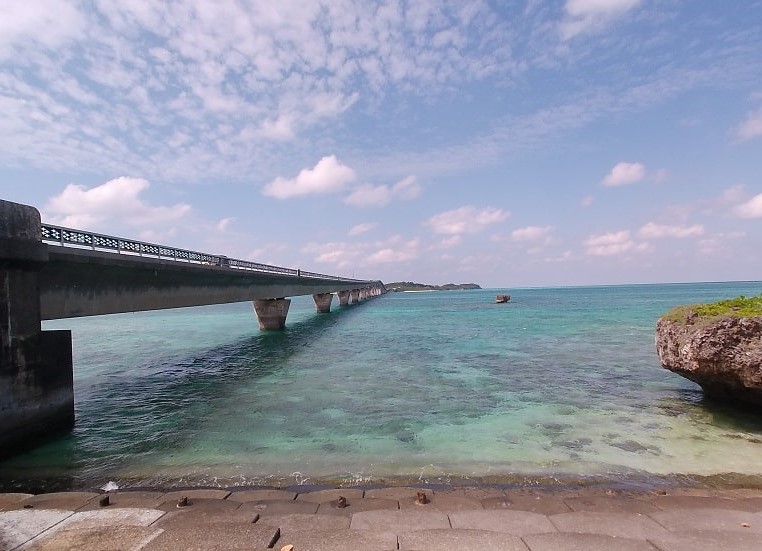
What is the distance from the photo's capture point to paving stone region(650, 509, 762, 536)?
591cm

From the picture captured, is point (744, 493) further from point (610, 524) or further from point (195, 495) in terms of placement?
point (195, 495)

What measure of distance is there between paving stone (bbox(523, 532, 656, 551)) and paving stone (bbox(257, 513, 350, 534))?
269cm

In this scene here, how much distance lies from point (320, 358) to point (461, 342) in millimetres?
12969

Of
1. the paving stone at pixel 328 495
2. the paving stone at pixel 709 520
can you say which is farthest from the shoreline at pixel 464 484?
the paving stone at pixel 709 520

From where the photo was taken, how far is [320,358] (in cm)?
2794

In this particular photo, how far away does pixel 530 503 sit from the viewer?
7.06 metres

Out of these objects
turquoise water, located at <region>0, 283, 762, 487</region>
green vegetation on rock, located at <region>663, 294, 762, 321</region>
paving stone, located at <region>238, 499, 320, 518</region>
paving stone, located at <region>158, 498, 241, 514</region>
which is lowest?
turquoise water, located at <region>0, 283, 762, 487</region>

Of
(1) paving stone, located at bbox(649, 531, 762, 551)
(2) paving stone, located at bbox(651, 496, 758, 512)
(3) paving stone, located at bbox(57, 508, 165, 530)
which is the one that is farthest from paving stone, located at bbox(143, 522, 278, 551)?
(2) paving stone, located at bbox(651, 496, 758, 512)

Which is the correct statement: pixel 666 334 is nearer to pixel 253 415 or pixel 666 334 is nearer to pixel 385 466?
pixel 385 466

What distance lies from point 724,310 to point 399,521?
12.1 meters

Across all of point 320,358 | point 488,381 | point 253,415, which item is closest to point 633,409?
point 488,381

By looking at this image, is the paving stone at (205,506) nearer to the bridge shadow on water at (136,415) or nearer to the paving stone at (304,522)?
the paving stone at (304,522)

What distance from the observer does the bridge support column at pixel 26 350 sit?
439 inches

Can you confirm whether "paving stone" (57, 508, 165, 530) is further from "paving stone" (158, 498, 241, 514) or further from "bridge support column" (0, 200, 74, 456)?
"bridge support column" (0, 200, 74, 456)
